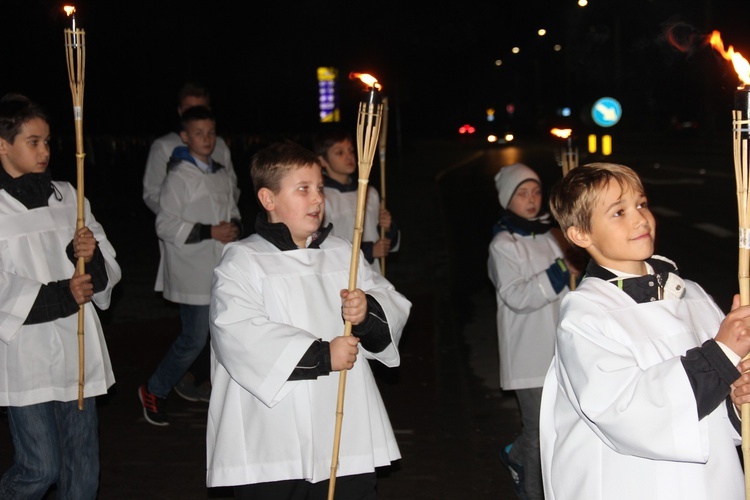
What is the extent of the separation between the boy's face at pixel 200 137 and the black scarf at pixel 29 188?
214 centimetres

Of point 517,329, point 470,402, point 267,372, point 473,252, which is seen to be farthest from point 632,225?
point 473,252

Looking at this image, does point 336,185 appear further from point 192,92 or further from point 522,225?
point 522,225

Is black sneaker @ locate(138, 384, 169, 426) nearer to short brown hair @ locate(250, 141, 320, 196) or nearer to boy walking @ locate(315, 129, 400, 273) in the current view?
boy walking @ locate(315, 129, 400, 273)

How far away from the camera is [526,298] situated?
4.94 meters

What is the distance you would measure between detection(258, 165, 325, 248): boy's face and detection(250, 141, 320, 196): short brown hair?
0.02m

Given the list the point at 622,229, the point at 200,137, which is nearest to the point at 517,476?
the point at 622,229

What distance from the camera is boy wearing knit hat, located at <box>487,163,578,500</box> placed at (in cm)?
494

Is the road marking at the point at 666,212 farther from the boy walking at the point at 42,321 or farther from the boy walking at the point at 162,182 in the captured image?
the boy walking at the point at 42,321

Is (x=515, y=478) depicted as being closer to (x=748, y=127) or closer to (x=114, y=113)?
(x=748, y=127)

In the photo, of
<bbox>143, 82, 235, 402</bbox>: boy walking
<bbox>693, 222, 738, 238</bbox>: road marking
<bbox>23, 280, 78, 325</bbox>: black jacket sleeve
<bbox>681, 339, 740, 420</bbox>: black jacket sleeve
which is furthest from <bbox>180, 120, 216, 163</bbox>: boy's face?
<bbox>693, 222, 738, 238</bbox>: road marking

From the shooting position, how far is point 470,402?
23.2ft

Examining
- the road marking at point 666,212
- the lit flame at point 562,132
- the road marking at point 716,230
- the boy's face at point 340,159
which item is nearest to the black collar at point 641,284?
the lit flame at point 562,132

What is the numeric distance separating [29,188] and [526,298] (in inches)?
97.8

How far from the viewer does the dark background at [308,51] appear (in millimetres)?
11328
